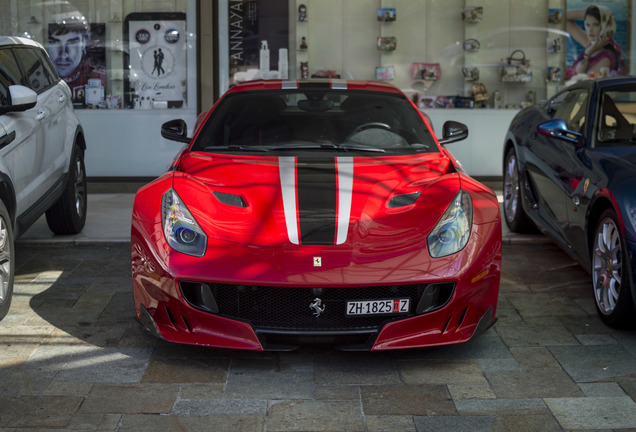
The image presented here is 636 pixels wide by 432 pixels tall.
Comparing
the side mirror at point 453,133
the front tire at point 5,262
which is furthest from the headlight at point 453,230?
the front tire at point 5,262

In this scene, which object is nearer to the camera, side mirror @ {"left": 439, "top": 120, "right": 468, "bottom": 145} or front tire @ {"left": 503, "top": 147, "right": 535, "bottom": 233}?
side mirror @ {"left": 439, "top": 120, "right": 468, "bottom": 145}

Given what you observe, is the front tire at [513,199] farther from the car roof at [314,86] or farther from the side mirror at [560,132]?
the car roof at [314,86]

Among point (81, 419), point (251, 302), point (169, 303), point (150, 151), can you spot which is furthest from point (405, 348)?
point (150, 151)

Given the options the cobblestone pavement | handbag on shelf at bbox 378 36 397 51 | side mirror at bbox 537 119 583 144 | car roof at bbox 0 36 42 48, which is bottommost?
the cobblestone pavement

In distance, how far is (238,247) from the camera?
177 inches

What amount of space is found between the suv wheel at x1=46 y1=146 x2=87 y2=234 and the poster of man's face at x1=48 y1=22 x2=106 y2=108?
8.90 ft

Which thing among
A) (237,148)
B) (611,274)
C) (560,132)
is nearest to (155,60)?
(237,148)

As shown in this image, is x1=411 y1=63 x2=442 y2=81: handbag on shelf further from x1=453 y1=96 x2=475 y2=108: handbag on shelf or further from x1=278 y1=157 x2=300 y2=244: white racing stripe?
x1=278 y1=157 x2=300 y2=244: white racing stripe

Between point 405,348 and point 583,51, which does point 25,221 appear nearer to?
point 405,348

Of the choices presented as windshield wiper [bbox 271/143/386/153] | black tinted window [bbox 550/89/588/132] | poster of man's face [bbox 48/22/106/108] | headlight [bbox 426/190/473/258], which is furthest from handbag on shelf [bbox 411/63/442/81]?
headlight [bbox 426/190/473/258]

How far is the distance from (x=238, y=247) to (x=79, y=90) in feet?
21.4

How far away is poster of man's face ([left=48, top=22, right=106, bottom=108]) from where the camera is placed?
10320mm

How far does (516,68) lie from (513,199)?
125 inches

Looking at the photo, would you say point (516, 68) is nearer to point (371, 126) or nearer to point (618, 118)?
point (618, 118)
